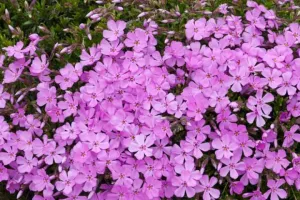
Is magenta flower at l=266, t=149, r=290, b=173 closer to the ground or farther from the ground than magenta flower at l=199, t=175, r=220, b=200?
farther from the ground

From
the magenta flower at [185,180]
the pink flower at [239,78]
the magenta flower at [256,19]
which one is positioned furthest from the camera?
the magenta flower at [256,19]

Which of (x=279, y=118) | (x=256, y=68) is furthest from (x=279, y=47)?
(x=279, y=118)

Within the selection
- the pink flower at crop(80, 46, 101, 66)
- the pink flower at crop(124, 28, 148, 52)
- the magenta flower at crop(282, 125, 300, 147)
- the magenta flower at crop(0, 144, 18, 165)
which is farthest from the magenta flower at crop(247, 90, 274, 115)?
the magenta flower at crop(0, 144, 18, 165)

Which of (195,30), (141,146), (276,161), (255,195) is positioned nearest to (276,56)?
(195,30)

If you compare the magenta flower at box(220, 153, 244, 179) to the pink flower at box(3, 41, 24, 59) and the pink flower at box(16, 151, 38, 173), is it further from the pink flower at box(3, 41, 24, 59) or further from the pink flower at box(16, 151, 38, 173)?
the pink flower at box(3, 41, 24, 59)

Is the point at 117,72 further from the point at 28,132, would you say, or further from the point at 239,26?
the point at 239,26

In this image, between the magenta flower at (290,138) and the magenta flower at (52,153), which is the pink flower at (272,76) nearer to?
the magenta flower at (290,138)

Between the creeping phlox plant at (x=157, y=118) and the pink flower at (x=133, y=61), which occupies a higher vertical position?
the pink flower at (x=133, y=61)

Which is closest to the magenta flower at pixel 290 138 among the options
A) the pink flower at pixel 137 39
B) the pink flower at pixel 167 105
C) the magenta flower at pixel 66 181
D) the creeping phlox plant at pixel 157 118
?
the creeping phlox plant at pixel 157 118
